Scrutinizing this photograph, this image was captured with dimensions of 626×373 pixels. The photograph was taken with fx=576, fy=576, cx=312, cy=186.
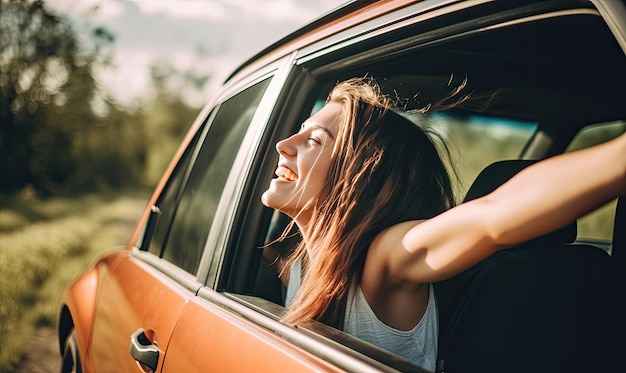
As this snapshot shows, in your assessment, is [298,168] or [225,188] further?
[225,188]

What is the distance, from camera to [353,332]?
1418 mm

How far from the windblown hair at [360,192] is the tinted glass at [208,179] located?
1.36ft

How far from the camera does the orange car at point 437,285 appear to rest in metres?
1.28

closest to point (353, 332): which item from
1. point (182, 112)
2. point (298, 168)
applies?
point (298, 168)

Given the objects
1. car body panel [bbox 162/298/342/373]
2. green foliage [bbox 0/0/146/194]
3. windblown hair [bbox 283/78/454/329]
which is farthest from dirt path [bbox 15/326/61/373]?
green foliage [bbox 0/0/146/194]

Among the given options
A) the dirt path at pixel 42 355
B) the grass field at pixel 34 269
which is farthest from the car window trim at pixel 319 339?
the dirt path at pixel 42 355

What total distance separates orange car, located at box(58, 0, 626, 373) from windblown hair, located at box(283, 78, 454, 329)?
0.09 metres

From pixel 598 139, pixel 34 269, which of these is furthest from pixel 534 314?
pixel 34 269

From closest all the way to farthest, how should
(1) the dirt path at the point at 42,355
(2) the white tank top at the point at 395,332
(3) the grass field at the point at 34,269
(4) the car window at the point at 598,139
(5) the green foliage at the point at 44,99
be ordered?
(2) the white tank top at the point at 395,332, (4) the car window at the point at 598,139, (1) the dirt path at the point at 42,355, (3) the grass field at the point at 34,269, (5) the green foliage at the point at 44,99

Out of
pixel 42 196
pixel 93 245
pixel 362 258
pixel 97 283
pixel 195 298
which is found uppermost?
pixel 362 258

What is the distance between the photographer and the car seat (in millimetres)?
1551

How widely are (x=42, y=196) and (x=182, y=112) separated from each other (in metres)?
26.2

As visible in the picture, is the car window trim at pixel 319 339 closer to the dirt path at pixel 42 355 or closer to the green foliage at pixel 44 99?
the dirt path at pixel 42 355

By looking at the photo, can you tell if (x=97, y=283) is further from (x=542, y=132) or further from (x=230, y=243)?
(x=542, y=132)
